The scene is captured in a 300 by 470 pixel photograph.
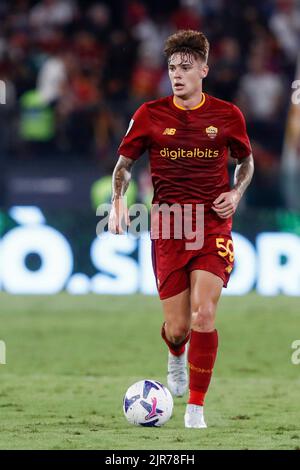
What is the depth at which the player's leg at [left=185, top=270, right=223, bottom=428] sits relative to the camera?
270 inches

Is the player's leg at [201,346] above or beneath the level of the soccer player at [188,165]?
beneath

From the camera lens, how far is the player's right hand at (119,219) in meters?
6.98

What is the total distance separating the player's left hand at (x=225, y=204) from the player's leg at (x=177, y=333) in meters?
0.53

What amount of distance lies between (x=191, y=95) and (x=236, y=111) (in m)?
0.31

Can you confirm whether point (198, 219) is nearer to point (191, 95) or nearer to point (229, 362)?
point (191, 95)

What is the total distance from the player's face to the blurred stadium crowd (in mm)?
7942

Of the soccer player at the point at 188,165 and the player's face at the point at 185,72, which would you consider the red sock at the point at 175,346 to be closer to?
the soccer player at the point at 188,165

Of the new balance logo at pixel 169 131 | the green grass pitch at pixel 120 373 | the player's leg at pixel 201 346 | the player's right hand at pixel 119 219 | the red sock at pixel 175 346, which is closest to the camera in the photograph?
the green grass pitch at pixel 120 373

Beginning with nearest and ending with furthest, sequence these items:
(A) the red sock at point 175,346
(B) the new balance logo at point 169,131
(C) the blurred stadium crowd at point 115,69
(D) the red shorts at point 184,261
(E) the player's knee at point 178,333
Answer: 1. (D) the red shorts at point 184,261
2. (B) the new balance logo at point 169,131
3. (E) the player's knee at point 178,333
4. (A) the red sock at point 175,346
5. (C) the blurred stadium crowd at point 115,69

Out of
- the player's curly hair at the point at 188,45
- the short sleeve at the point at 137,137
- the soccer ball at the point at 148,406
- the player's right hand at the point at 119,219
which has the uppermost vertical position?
the player's curly hair at the point at 188,45

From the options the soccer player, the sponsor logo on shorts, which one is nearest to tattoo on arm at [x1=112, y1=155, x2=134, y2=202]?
the soccer player

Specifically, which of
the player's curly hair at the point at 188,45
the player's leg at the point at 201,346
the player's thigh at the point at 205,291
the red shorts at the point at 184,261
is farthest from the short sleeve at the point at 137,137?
the player's leg at the point at 201,346

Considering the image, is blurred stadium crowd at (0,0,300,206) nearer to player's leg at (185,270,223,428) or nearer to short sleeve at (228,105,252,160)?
short sleeve at (228,105,252,160)

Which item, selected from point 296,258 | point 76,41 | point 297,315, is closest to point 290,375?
point 297,315
